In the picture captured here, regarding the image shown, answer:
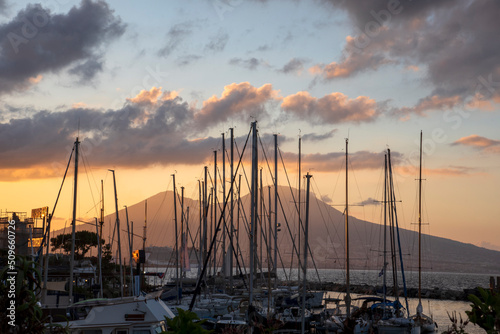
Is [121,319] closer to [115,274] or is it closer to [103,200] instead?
[103,200]

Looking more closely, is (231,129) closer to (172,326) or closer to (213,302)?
(213,302)

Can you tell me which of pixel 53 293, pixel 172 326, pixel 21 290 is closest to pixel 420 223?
pixel 53 293

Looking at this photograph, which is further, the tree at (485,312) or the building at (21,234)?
the building at (21,234)

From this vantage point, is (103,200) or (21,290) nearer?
(21,290)

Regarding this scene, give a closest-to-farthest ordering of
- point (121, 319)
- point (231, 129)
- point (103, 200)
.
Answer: point (121, 319)
point (231, 129)
point (103, 200)

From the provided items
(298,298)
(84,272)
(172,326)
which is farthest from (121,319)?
(84,272)

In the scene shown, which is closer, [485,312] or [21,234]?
[485,312]

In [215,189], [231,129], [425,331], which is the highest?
[231,129]

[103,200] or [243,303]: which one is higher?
[103,200]

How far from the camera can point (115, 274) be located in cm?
7100

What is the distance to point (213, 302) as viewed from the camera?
1615 inches

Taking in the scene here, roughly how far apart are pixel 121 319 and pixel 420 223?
40.4 meters

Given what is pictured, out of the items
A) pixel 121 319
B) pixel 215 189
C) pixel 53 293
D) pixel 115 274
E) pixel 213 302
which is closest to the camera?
pixel 121 319

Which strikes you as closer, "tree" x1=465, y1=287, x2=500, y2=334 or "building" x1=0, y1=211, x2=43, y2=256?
"tree" x1=465, y1=287, x2=500, y2=334
